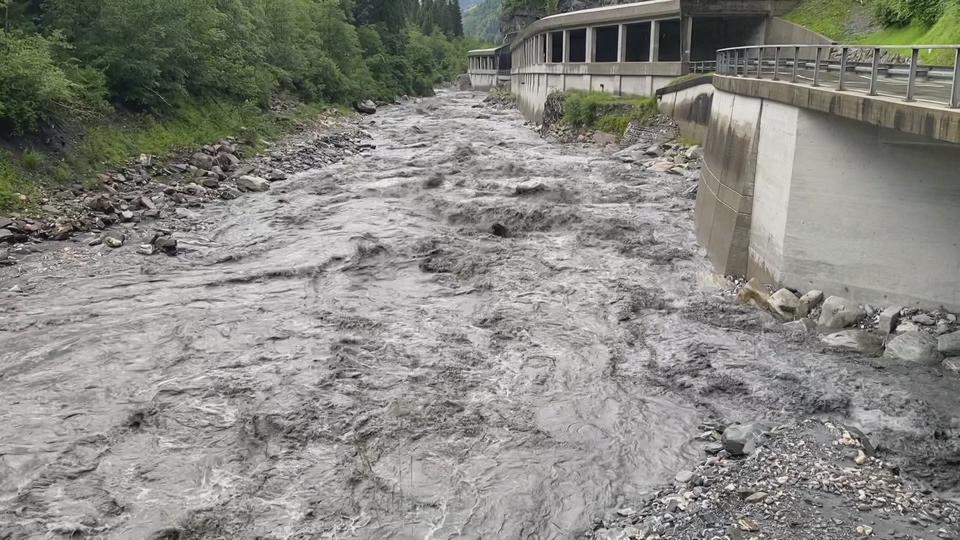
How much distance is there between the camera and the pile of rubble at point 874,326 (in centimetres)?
1149

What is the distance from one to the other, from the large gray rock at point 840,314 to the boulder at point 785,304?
0.53 meters

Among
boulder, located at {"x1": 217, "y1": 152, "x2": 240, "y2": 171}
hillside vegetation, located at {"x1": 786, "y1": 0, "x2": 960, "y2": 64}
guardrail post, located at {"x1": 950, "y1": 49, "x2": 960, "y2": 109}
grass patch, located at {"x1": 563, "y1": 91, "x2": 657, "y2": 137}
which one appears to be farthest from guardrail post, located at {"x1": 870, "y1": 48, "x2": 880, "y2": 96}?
grass patch, located at {"x1": 563, "y1": 91, "x2": 657, "y2": 137}

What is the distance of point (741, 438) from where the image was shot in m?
9.25

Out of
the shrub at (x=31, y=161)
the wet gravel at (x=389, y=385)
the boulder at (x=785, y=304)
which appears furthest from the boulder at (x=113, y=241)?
the boulder at (x=785, y=304)

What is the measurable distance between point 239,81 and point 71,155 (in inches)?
592

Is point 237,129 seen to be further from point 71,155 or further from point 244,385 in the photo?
point 244,385

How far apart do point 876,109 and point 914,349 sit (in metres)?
3.86

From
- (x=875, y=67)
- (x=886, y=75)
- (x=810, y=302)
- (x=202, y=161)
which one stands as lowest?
(x=810, y=302)

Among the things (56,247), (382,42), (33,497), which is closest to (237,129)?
Result: (56,247)

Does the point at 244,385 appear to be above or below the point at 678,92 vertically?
below

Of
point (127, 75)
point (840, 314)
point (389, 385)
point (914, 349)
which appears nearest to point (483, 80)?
point (127, 75)

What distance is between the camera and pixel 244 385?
11172 millimetres

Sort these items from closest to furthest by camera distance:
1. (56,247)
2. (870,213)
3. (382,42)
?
(870,213) < (56,247) < (382,42)

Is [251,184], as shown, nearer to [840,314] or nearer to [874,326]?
[840,314]
